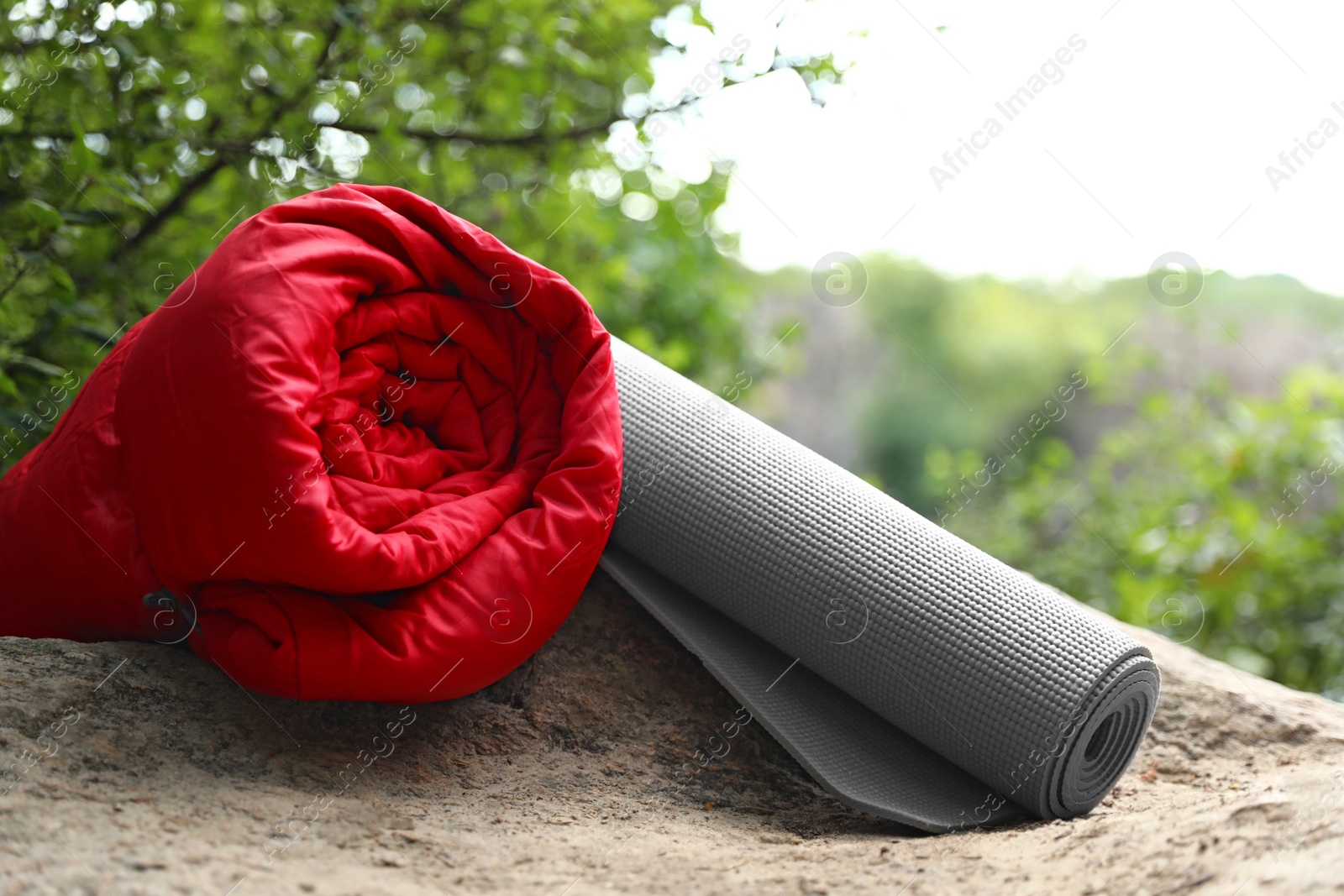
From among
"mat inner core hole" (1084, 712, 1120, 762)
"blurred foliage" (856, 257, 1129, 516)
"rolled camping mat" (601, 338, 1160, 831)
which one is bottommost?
"blurred foliage" (856, 257, 1129, 516)

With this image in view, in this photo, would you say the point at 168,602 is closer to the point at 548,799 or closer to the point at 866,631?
the point at 548,799

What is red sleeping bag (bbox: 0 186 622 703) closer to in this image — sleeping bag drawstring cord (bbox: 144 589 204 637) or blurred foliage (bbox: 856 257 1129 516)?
sleeping bag drawstring cord (bbox: 144 589 204 637)

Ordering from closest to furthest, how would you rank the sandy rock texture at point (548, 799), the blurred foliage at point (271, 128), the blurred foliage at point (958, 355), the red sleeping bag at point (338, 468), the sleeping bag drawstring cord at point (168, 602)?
the sandy rock texture at point (548, 799), the red sleeping bag at point (338, 468), the sleeping bag drawstring cord at point (168, 602), the blurred foliage at point (271, 128), the blurred foliage at point (958, 355)

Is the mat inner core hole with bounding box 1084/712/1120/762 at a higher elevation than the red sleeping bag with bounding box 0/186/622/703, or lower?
higher

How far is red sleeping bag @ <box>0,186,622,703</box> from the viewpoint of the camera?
1.09 metres

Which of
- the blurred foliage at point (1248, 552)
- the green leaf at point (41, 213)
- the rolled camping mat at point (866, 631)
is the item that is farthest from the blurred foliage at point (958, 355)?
the green leaf at point (41, 213)

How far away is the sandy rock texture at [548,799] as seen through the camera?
947mm

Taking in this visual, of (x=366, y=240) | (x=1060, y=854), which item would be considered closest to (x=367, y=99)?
(x=366, y=240)

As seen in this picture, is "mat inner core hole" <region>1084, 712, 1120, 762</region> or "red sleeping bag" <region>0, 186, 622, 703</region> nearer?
"red sleeping bag" <region>0, 186, 622, 703</region>

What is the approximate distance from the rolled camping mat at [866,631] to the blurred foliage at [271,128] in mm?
905

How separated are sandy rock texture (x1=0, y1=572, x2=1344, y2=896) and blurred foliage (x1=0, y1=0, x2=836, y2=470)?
703 mm

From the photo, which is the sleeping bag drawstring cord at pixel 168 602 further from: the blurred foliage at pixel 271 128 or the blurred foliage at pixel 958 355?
the blurred foliage at pixel 958 355

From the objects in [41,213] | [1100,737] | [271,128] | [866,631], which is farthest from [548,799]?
[271,128]

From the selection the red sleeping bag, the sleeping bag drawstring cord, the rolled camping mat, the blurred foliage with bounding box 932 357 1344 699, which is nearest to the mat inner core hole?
the rolled camping mat
